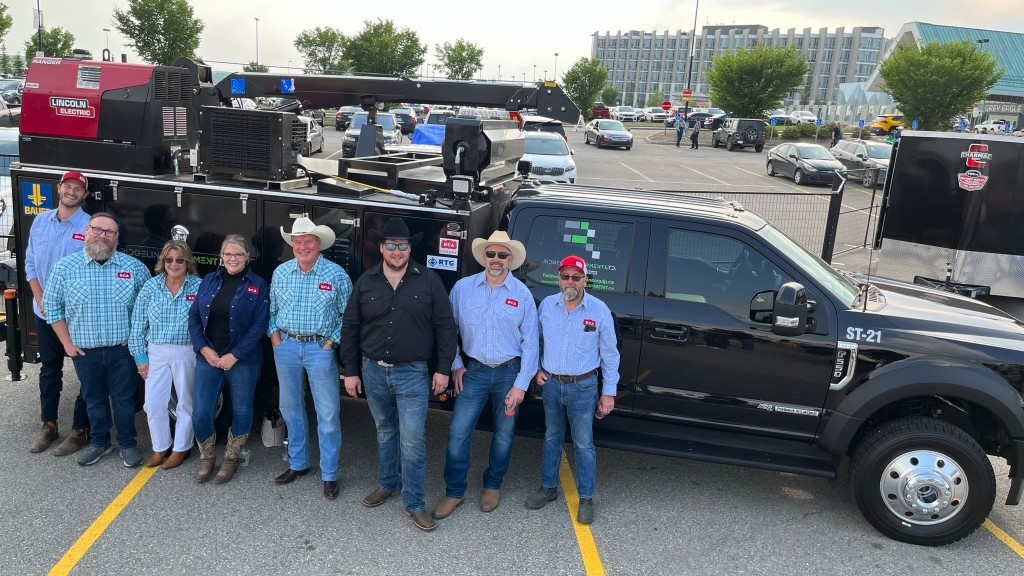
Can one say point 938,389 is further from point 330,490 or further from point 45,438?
point 45,438

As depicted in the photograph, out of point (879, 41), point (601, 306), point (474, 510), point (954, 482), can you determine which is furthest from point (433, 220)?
point (879, 41)

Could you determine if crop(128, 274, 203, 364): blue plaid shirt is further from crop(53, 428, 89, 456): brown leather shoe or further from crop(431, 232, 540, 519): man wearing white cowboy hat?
crop(431, 232, 540, 519): man wearing white cowboy hat

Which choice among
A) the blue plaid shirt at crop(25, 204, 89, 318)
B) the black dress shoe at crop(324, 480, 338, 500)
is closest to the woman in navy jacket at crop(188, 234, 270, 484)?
the black dress shoe at crop(324, 480, 338, 500)

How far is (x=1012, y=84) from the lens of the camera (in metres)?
61.1

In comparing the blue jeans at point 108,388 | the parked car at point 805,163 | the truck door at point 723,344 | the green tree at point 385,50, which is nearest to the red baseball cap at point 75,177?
the blue jeans at point 108,388

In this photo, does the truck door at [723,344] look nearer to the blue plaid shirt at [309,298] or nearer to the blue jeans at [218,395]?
the blue plaid shirt at [309,298]

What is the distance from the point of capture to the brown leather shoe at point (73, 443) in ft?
17.5

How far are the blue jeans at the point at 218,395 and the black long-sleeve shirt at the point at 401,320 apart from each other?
36.8 inches

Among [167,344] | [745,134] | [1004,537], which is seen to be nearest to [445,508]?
[167,344]

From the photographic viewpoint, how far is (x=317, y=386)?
4.83 metres

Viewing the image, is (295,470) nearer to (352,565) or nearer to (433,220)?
(352,565)

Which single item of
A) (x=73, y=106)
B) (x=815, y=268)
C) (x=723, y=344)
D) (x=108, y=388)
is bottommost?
(x=108, y=388)

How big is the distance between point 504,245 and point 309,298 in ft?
4.30

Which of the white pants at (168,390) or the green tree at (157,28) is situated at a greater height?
the green tree at (157,28)
